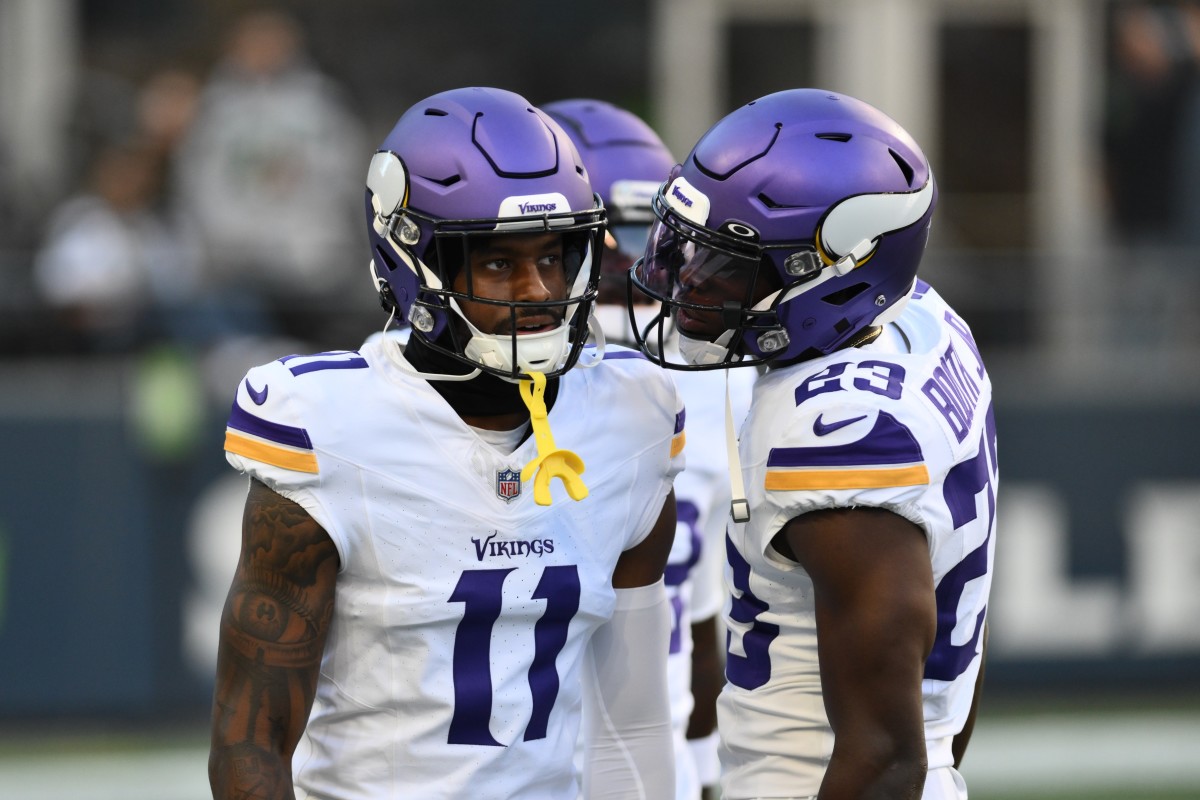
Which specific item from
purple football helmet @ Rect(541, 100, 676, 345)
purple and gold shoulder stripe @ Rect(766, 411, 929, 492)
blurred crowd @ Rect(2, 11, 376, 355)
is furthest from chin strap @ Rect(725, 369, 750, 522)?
blurred crowd @ Rect(2, 11, 376, 355)

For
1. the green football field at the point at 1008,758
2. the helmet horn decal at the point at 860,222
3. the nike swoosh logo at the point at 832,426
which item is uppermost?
the helmet horn decal at the point at 860,222

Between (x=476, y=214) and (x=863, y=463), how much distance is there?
0.70m

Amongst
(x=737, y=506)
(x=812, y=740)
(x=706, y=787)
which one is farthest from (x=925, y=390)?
(x=706, y=787)

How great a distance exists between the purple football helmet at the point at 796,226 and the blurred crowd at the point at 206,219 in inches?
202

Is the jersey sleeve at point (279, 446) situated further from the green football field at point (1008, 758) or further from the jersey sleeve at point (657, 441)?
the green football field at point (1008, 758)

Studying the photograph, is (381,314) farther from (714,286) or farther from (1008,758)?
(714,286)

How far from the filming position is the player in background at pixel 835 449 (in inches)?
94.0

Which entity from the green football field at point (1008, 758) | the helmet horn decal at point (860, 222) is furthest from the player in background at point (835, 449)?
the green football field at point (1008, 758)

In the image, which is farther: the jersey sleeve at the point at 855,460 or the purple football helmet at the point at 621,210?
the purple football helmet at the point at 621,210

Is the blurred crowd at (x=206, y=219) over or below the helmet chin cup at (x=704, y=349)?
below

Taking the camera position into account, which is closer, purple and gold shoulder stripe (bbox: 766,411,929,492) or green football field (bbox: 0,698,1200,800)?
purple and gold shoulder stripe (bbox: 766,411,929,492)

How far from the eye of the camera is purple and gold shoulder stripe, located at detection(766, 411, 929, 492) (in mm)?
2387

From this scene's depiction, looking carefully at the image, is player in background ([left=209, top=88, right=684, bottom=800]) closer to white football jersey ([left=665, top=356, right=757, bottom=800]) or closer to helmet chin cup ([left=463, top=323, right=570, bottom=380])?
helmet chin cup ([left=463, top=323, right=570, bottom=380])

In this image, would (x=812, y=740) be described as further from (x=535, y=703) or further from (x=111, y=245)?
(x=111, y=245)
